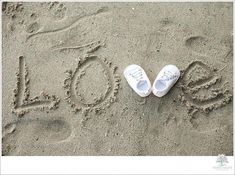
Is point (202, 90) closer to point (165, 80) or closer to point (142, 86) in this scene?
point (165, 80)

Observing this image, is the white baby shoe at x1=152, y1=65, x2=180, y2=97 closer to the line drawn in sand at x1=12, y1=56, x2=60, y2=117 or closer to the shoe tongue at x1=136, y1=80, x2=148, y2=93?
the shoe tongue at x1=136, y1=80, x2=148, y2=93

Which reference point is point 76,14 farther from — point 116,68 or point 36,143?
point 36,143

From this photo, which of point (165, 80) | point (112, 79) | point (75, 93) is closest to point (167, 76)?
point (165, 80)

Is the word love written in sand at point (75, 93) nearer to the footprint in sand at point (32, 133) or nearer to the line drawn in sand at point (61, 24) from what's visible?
the footprint in sand at point (32, 133)

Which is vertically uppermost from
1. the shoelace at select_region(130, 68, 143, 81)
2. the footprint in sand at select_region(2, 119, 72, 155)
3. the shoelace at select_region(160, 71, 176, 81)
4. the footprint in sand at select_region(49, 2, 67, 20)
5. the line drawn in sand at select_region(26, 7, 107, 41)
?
the footprint in sand at select_region(49, 2, 67, 20)

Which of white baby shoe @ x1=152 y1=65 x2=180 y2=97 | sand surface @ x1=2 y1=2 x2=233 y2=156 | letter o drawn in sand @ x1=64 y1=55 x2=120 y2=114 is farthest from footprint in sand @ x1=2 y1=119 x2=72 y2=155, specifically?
white baby shoe @ x1=152 y1=65 x2=180 y2=97

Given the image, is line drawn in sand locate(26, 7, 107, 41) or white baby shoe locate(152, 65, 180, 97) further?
line drawn in sand locate(26, 7, 107, 41)

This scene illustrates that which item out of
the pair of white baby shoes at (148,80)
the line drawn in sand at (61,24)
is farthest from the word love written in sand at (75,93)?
the line drawn in sand at (61,24)

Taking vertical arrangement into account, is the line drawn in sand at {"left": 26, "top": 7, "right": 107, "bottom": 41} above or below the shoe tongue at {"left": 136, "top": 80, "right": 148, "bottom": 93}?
above
